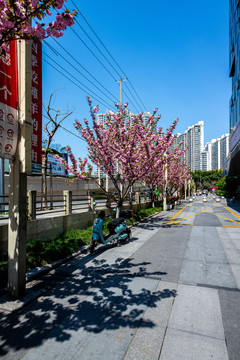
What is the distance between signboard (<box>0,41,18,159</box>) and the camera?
4.44m

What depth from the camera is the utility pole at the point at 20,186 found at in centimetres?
473

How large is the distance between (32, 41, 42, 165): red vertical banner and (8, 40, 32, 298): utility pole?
0.58 meters

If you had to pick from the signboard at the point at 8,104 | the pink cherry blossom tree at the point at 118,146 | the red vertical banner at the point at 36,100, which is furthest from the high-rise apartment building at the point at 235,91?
the signboard at the point at 8,104

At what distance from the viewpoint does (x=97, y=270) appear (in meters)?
6.55

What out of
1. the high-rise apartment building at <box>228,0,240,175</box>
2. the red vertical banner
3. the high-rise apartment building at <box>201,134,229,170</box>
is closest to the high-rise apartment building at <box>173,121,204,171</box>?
the high-rise apartment building at <box>201,134,229,170</box>

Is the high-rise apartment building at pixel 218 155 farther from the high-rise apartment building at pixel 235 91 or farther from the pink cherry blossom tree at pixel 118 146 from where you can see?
the pink cherry blossom tree at pixel 118 146

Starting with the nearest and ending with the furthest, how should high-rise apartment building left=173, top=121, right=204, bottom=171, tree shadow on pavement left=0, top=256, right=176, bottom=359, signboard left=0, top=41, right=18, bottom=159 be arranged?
tree shadow on pavement left=0, top=256, right=176, bottom=359 < signboard left=0, top=41, right=18, bottom=159 < high-rise apartment building left=173, top=121, right=204, bottom=171

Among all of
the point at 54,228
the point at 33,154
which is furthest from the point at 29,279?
the point at 54,228

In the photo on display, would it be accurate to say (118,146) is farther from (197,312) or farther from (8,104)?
(197,312)

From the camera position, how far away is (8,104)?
457cm

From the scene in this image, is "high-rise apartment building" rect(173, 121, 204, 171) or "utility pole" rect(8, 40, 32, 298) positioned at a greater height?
"high-rise apartment building" rect(173, 121, 204, 171)

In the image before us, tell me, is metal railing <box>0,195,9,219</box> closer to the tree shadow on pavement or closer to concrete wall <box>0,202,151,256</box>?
concrete wall <box>0,202,151,256</box>

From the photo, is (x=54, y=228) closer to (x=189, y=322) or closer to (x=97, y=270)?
(x=97, y=270)

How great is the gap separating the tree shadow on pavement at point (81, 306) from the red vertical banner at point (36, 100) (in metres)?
3.30
